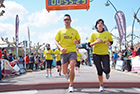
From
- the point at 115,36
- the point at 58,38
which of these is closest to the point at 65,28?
the point at 58,38

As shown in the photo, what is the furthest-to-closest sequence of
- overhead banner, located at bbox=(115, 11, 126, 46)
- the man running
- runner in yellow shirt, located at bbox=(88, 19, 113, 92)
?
overhead banner, located at bbox=(115, 11, 126, 46) < the man running < runner in yellow shirt, located at bbox=(88, 19, 113, 92)

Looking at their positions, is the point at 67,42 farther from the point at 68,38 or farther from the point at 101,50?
the point at 101,50

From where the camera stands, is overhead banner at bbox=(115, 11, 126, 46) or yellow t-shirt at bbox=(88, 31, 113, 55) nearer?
yellow t-shirt at bbox=(88, 31, 113, 55)

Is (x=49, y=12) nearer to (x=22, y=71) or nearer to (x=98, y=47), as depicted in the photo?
(x=98, y=47)

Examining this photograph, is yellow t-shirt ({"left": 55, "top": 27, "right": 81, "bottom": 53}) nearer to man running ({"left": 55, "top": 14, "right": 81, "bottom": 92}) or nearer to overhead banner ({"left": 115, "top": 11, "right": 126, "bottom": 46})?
man running ({"left": 55, "top": 14, "right": 81, "bottom": 92})

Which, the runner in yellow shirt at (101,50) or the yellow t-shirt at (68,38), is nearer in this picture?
the runner in yellow shirt at (101,50)

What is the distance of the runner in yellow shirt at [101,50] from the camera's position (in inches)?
211

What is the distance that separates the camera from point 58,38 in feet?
18.8

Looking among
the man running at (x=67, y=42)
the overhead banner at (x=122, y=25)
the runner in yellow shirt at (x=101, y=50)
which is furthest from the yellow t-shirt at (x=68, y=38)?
the overhead banner at (x=122, y=25)

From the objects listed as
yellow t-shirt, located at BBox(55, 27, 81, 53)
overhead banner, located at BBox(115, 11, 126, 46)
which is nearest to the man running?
yellow t-shirt, located at BBox(55, 27, 81, 53)

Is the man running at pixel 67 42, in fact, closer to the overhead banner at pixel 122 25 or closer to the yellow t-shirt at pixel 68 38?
the yellow t-shirt at pixel 68 38

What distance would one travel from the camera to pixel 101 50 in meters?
5.45

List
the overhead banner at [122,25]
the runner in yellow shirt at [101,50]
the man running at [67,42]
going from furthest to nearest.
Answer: the overhead banner at [122,25] < the man running at [67,42] < the runner in yellow shirt at [101,50]

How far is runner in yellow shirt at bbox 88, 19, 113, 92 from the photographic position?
17.6ft
